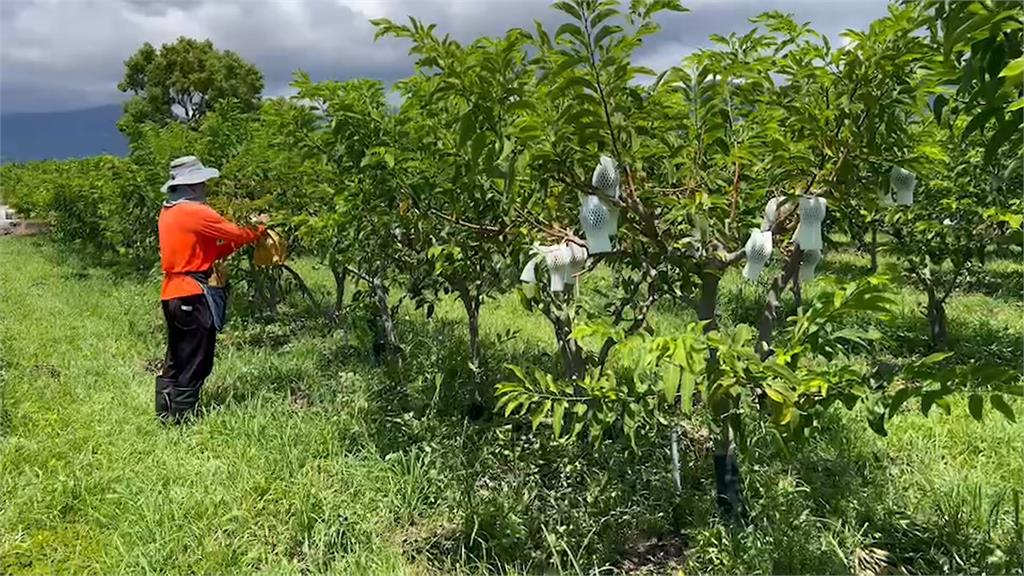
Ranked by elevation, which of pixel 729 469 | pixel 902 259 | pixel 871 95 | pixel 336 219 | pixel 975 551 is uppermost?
pixel 871 95

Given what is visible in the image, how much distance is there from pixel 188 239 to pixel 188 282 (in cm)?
21

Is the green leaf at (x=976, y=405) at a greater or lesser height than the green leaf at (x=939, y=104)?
lesser

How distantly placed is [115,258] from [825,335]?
1157 cm

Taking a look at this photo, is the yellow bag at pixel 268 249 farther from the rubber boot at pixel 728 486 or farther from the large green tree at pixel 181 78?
the large green tree at pixel 181 78

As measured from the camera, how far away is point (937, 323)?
5449 mm

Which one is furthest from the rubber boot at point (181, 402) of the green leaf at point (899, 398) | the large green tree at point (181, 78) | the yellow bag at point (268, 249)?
the large green tree at point (181, 78)

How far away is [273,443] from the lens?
327cm

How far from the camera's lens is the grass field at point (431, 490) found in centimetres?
247

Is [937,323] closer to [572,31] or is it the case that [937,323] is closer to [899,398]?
[899,398]

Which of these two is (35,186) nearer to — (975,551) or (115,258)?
(115,258)

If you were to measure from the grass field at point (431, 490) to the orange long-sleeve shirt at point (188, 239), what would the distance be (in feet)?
2.04

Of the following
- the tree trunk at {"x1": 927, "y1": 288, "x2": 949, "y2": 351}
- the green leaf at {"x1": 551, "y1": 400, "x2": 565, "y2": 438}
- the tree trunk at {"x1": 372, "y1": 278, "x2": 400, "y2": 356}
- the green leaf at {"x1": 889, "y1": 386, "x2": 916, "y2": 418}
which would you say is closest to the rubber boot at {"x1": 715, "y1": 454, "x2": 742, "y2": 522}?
the green leaf at {"x1": 551, "y1": 400, "x2": 565, "y2": 438}

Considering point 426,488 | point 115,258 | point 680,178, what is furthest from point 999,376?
point 115,258

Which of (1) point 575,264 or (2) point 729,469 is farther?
(2) point 729,469
